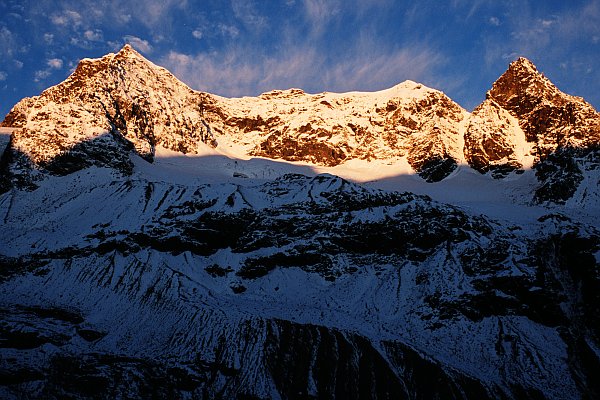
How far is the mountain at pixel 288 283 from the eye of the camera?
97.1 ft

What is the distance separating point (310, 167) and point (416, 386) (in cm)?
6131

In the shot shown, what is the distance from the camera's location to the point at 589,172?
65.4m

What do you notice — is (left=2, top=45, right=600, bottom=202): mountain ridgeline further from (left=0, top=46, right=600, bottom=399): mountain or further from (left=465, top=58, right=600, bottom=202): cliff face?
(left=0, top=46, right=600, bottom=399): mountain

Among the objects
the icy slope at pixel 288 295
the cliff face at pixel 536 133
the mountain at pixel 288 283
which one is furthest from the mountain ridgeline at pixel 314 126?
the icy slope at pixel 288 295

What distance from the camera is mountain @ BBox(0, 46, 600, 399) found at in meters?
29.6

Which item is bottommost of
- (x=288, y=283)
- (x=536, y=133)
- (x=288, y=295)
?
(x=288, y=295)

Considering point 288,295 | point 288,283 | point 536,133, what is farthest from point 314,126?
point 288,295

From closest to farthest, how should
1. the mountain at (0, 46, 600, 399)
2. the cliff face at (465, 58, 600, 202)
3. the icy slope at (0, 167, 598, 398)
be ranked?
the mountain at (0, 46, 600, 399), the icy slope at (0, 167, 598, 398), the cliff face at (465, 58, 600, 202)

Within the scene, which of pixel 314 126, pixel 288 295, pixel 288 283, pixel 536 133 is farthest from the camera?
pixel 314 126

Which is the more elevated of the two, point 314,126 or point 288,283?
point 314,126

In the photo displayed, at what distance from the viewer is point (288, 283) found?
39.1 m

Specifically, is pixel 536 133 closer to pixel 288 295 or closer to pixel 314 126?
pixel 314 126

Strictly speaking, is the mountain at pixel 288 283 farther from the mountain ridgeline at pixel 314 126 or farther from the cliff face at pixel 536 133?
the mountain ridgeline at pixel 314 126

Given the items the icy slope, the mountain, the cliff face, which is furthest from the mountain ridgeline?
the icy slope
